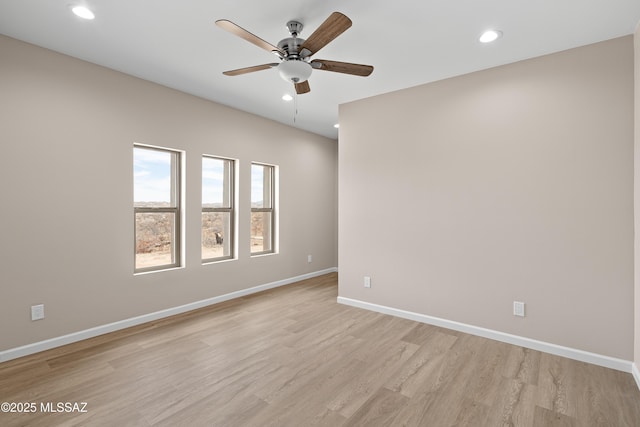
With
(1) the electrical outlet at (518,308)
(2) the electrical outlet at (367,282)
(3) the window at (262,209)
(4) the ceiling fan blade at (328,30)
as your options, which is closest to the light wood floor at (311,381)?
(1) the electrical outlet at (518,308)

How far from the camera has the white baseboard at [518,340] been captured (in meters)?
2.58

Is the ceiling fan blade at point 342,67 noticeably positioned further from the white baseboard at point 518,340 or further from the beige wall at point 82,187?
the white baseboard at point 518,340

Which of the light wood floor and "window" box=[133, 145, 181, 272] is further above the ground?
"window" box=[133, 145, 181, 272]

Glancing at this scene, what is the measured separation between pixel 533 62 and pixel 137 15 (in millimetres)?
3439

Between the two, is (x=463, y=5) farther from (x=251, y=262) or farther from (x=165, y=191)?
(x=251, y=262)

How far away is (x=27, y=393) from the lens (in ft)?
7.25

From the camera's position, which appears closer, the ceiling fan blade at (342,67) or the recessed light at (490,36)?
the ceiling fan blade at (342,67)

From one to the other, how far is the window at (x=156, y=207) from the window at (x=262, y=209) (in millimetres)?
1246

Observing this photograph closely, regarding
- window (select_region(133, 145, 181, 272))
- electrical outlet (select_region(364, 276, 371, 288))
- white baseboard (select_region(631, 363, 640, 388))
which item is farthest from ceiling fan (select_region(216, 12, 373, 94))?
white baseboard (select_region(631, 363, 640, 388))

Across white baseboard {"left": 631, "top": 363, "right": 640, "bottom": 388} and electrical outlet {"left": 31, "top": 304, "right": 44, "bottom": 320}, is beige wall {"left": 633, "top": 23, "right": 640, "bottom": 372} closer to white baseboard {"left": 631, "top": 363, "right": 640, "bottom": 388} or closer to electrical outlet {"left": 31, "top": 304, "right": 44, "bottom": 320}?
white baseboard {"left": 631, "top": 363, "right": 640, "bottom": 388}

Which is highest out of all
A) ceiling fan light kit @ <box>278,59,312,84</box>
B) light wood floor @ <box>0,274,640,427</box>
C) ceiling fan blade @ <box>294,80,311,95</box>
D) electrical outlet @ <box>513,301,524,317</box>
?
ceiling fan blade @ <box>294,80,311,95</box>

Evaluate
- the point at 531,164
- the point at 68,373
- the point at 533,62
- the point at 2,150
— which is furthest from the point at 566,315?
the point at 2,150

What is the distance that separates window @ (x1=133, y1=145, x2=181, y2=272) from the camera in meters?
3.65

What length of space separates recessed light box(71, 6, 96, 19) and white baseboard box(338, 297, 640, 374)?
3.92 metres
